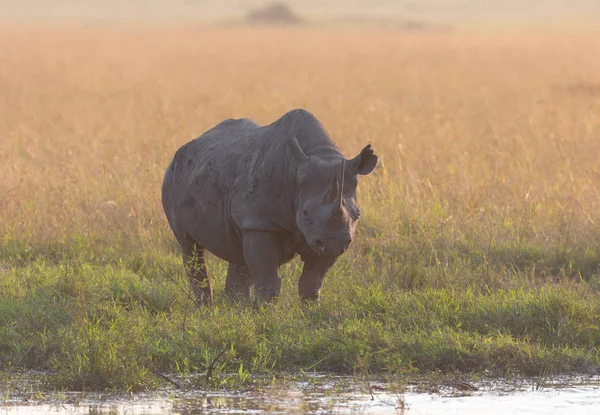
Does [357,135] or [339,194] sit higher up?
[339,194]

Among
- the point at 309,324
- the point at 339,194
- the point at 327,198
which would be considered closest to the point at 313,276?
the point at 309,324

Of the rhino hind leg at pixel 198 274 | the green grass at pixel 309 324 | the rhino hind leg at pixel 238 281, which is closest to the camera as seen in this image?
the green grass at pixel 309 324

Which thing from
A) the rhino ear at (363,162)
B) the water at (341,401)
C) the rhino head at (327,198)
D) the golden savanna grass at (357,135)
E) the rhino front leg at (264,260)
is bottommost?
the golden savanna grass at (357,135)

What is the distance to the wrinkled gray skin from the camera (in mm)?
7570

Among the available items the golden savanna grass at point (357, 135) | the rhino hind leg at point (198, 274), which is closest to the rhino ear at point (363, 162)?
the rhino hind leg at point (198, 274)

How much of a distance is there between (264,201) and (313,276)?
66 centimetres

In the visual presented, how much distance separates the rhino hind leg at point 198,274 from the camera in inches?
348

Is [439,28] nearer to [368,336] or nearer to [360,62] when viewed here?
[360,62]

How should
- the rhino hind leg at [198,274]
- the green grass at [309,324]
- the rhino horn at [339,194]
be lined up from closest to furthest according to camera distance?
1. the green grass at [309,324]
2. the rhino horn at [339,194]
3. the rhino hind leg at [198,274]

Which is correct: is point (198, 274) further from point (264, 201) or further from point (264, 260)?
point (264, 201)

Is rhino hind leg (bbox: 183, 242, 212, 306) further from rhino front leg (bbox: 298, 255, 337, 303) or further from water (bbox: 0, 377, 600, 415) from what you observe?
water (bbox: 0, 377, 600, 415)

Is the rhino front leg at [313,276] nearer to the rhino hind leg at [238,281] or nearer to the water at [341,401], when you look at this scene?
the rhino hind leg at [238,281]

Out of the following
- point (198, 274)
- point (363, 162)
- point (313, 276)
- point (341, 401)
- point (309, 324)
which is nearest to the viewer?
point (341, 401)

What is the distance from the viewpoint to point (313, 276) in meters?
8.25
